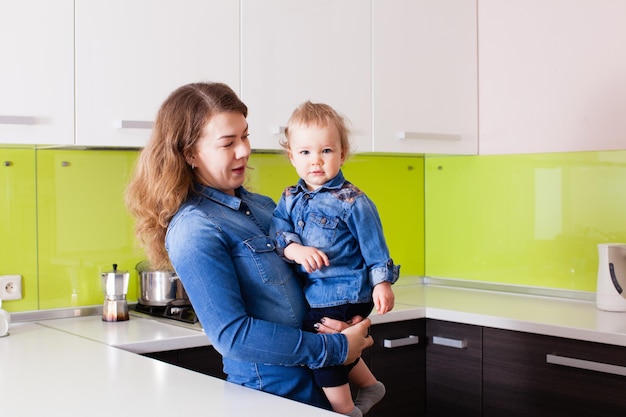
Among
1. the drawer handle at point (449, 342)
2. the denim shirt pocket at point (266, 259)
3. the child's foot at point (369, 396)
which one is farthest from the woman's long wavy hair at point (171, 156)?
the drawer handle at point (449, 342)

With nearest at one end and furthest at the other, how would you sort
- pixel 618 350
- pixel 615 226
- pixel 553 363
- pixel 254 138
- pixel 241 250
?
pixel 241 250
pixel 618 350
pixel 553 363
pixel 254 138
pixel 615 226

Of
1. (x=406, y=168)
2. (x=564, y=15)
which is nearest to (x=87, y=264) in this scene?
(x=406, y=168)

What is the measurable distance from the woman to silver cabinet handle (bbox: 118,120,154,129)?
29.2 inches

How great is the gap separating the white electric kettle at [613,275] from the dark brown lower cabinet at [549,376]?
36 cm

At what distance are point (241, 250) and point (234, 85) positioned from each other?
1.10 metres

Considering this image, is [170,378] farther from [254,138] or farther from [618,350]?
[618,350]

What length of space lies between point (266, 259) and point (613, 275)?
1.54 m

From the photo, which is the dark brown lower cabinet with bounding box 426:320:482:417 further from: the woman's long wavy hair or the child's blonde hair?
the woman's long wavy hair

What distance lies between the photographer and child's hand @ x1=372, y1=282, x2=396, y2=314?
5.72ft

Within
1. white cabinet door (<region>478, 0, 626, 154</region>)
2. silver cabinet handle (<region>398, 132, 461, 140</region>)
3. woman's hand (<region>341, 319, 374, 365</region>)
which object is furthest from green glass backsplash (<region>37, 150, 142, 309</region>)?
white cabinet door (<region>478, 0, 626, 154</region>)

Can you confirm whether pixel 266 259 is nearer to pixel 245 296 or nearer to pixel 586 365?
pixel 245 296

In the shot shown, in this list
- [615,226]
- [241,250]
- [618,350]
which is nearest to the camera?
[241,250]

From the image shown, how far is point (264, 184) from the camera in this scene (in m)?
3.18

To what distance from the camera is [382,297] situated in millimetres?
1743
